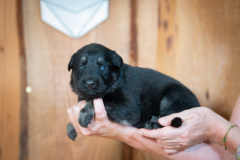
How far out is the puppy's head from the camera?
74.3 inches

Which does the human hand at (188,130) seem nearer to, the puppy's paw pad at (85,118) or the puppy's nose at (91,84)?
the puppy's paw pad at (85,118)

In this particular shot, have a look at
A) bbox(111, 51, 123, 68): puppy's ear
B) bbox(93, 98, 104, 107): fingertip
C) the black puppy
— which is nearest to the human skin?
the black puppy

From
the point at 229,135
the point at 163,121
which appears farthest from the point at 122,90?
the point at 229,135

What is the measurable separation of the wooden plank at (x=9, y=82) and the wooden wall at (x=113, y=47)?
0.01 m

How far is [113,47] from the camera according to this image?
9.75ft

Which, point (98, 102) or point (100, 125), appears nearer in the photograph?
point (98, 102)

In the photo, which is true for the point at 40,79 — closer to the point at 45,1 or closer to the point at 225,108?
the point at 45,1

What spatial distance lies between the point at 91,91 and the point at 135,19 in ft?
5.31

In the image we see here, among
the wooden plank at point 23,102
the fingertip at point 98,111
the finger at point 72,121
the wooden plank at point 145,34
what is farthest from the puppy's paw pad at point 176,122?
the wooden plank at point 23,102

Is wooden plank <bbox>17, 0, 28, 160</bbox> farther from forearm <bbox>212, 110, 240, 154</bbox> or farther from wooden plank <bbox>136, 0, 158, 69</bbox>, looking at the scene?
forearm <bbox>212, 110, 240, 154</bbox>

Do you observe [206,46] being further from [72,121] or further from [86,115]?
[72,121]

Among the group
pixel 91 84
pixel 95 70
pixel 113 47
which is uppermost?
pixel 113 47

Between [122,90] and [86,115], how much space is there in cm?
A: 49

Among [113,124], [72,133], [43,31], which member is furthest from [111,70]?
[43,31]
